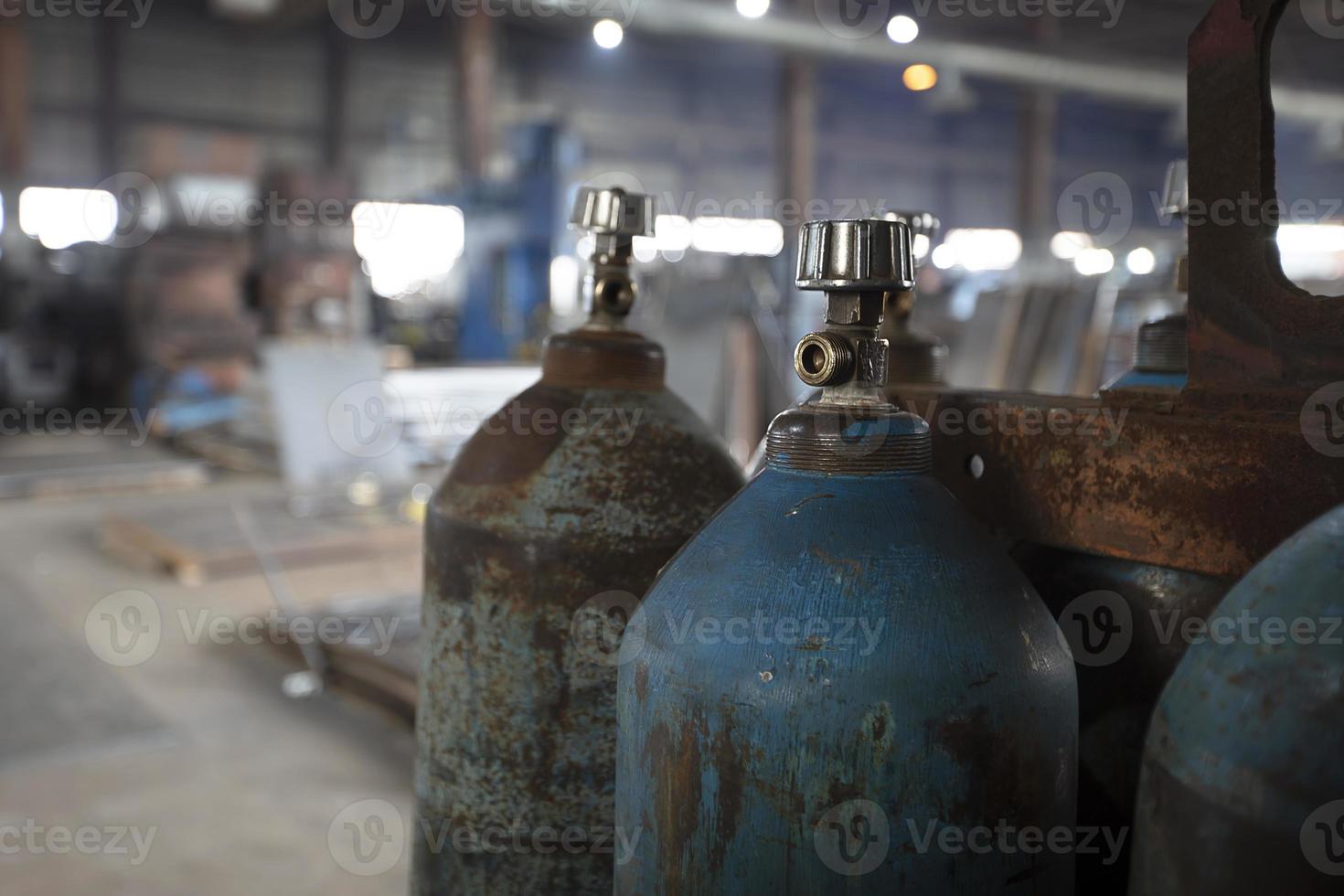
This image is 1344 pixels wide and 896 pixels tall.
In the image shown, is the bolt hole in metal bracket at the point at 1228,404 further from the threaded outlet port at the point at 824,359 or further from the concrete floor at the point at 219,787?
the concrete floor at the point at 219,787

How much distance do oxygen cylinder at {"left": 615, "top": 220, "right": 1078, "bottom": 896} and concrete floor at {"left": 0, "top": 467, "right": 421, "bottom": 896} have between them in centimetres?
203

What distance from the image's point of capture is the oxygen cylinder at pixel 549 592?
1.28m

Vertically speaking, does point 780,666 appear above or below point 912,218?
below

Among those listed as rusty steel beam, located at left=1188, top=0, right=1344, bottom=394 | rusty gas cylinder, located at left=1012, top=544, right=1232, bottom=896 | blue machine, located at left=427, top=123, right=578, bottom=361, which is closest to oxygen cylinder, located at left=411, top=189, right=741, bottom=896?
rusty gas cylinder, located at left=1012, top=544, right=1232, bottom=896

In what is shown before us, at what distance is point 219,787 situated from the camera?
310 centimetres

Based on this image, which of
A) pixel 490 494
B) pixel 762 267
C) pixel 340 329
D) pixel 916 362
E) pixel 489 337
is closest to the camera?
pixel 490 494

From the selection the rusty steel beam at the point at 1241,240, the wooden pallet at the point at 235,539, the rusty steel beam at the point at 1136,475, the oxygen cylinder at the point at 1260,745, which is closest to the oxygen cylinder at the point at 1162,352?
the rusty steel beam at the point at 1136,475

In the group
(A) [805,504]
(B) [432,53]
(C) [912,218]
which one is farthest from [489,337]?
(A) [805,504]

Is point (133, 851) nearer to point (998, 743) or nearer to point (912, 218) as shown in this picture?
point (912, 218)

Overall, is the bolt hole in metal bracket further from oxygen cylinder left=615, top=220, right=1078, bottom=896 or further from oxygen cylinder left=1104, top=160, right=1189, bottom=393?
oxygen cylinder left=1104, top=160, right=1189, bottom=393

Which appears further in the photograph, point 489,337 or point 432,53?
Result: point 432,53

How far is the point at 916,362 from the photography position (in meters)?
1.52

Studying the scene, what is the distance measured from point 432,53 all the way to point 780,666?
53.1 feet

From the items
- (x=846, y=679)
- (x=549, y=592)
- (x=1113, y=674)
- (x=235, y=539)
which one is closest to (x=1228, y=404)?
(x=1113, y=674)
